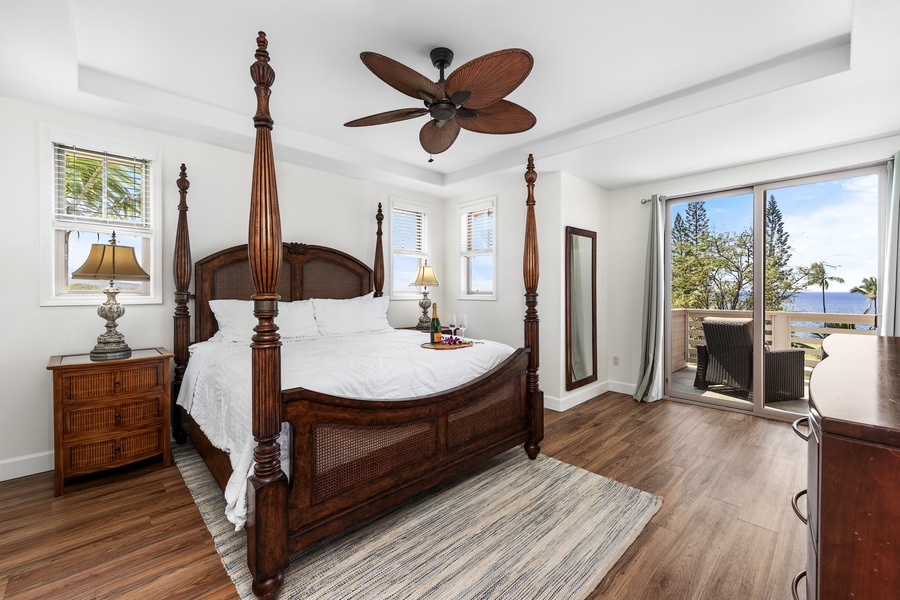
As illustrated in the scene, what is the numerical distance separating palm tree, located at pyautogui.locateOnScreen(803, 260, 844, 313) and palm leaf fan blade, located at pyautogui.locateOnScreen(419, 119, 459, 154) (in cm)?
366

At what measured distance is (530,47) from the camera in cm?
236

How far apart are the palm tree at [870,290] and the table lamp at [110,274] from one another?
19.4 feet

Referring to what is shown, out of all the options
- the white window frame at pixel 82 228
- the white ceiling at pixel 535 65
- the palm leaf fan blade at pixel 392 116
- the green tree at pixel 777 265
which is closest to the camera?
the white ceiling at pixel 535 65

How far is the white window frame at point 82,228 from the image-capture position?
8.98 ft

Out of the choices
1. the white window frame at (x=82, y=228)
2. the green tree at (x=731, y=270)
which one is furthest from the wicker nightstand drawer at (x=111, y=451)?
the green tree at (x=731, y=270)

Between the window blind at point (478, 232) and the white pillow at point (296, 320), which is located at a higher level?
the window blind at point (478, 232)

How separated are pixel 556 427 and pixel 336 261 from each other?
283cm

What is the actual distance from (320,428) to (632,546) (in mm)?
1671

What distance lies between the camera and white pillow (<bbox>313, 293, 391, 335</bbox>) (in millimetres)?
3607

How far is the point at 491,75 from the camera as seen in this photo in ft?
6.28

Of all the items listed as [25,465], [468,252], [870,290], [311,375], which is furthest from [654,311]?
[25,465]

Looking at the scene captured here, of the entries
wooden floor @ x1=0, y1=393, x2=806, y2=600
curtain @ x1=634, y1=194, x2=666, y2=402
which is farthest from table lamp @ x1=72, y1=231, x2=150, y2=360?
curtain @ x1=634, y1=194, x2=666, y2=402

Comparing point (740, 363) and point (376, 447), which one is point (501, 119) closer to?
point (376, 447)

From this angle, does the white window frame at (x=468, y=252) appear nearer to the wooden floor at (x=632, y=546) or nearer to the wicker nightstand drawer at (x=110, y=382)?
the wooden floor at (x=632, y=546)
